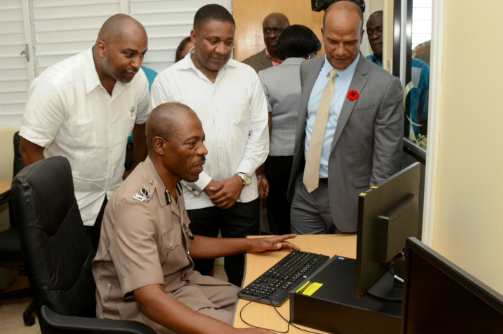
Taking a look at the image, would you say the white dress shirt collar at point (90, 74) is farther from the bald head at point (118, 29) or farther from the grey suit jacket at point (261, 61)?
the grey suit jacket at point (261, 61)

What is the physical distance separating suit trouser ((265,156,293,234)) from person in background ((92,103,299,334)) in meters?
1.09

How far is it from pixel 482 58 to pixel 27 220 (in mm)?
1315

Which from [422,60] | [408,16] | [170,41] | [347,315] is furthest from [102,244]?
[170,41]

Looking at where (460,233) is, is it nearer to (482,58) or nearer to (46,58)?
(482,58)

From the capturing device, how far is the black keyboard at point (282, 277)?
135 centimetres

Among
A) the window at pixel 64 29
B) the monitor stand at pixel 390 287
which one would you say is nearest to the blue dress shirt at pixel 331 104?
the monitor stand at pixel 390 287

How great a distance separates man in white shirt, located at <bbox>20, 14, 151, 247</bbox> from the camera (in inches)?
76.4

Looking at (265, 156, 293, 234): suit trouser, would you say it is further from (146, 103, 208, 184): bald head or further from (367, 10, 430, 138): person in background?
(146, 103, 208, 184): bald head

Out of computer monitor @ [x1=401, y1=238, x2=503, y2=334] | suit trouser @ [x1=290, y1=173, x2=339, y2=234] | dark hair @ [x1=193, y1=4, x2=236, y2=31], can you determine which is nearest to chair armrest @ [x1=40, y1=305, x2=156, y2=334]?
computer monitor @ [x1=401, y1=238, x2=503, y2=334]

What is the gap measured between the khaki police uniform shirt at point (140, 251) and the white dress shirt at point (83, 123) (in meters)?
0.68

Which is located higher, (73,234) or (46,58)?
(46,58)

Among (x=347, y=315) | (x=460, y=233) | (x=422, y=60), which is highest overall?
(x=422, y=60)

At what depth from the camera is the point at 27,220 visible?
126 centimetres

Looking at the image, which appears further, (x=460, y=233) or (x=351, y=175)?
(x=351, y=175)
